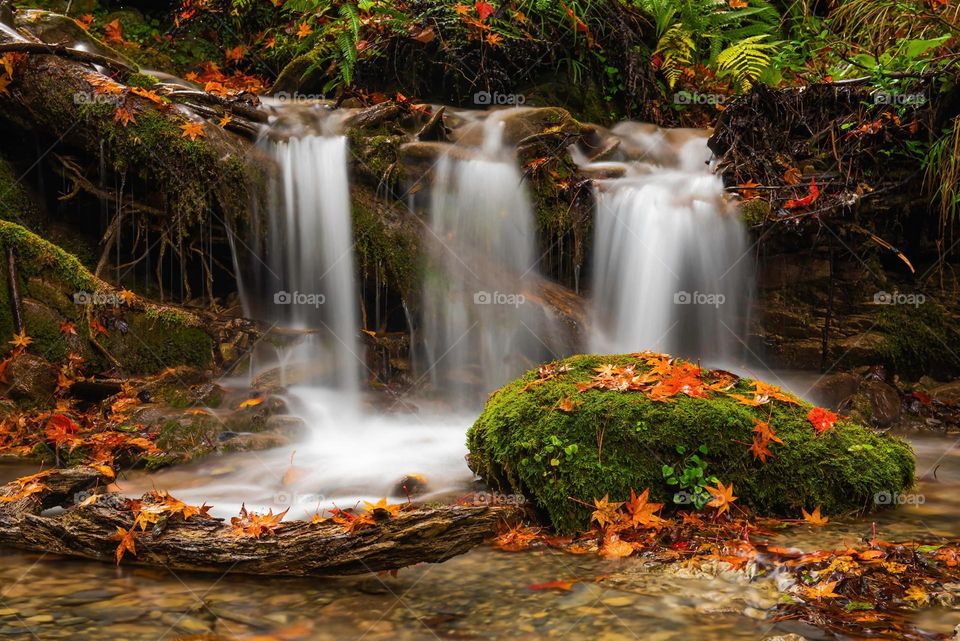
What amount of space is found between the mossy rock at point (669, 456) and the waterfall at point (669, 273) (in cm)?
295

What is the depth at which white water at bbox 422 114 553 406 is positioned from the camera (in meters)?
6.59

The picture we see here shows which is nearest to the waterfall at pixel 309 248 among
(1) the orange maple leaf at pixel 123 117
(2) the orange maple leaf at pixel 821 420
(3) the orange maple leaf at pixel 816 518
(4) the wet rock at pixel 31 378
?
(1) the orange maple leaf at pixel 123 117

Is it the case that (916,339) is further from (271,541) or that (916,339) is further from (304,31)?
(304,31)

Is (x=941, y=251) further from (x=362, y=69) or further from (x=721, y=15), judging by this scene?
(x=362, y=69)

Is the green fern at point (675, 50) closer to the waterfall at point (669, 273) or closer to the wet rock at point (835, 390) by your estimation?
the waterfall at point (669, 273)

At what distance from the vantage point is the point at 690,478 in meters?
3.52

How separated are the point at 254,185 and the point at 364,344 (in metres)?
1.94

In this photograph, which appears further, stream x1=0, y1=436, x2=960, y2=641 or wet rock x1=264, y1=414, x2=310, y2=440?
wet rock x1=264, y1=414, x2=310, y2=440

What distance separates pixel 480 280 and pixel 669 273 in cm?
188

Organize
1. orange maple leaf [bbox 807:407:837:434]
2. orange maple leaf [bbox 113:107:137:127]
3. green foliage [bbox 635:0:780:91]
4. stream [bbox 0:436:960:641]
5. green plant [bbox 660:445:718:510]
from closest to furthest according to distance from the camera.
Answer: stream [bbox 0:436:960:641]
green plant [bbox 660:445:718:510]
orange maple leaf [bbox 807:407:837:434]
orange maple leaf [bbox 113:107:137:127]
green foliage [bbox 635:0:780:91]

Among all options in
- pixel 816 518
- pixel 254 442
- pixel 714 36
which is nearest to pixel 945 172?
pixel 816 518

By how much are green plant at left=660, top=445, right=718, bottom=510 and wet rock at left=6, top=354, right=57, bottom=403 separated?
4715 millimetres

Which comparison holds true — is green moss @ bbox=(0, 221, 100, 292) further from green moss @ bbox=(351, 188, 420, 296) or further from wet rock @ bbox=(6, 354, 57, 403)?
green moss @ bbox=(351, 188, 420, 296)

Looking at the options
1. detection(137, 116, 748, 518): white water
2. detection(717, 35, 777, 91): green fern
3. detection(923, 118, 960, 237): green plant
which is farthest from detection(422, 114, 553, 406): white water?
detection(717, 35, 777, 91): green fern
